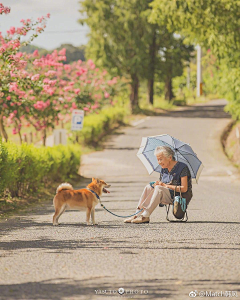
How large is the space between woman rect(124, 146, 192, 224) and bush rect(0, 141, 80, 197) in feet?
12.7

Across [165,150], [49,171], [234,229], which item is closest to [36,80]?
[49,171]

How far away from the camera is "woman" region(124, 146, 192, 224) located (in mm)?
9836

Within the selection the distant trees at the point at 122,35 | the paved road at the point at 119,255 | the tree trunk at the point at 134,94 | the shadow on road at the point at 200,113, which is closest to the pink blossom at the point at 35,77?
the paved road at the point at 119,255

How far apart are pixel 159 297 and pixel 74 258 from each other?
6.20 feet

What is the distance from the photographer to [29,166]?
15805mm

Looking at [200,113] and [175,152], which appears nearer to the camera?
[175,152]

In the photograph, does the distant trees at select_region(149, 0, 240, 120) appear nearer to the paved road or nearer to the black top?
the paved road

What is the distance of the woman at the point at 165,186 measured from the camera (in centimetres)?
984

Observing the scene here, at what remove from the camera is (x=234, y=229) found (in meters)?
9.48

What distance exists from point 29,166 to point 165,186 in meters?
6.72

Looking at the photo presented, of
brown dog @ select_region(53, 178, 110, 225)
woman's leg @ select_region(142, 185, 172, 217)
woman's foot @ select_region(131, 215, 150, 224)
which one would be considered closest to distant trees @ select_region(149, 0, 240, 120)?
woman's leg @ select_region(142, 185, 172, 217)

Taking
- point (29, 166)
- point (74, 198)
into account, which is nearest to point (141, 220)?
point (74, 198)

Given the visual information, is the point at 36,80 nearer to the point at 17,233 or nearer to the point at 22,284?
the point at 17,233

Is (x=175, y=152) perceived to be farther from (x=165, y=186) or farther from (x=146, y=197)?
(x=146, y=197)
